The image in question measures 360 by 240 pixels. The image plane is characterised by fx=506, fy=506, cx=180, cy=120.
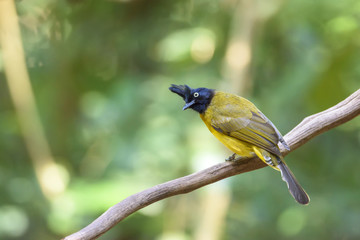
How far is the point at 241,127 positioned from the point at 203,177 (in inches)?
24.9

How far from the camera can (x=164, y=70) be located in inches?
220

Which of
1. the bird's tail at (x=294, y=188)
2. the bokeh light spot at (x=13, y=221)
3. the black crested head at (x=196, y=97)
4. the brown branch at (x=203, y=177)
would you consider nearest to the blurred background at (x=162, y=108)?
the bokeh light spot at (x=13, y=221)

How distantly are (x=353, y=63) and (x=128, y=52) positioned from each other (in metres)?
2.47

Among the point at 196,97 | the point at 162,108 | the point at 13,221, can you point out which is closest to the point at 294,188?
the point at 196,97

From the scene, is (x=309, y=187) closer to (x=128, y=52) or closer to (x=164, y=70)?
(x=164, y=70)

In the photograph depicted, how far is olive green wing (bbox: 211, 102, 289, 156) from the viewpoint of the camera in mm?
2695

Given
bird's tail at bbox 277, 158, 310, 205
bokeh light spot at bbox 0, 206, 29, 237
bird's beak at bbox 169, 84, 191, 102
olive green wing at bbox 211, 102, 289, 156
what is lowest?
bird's tail at bbox 277, 158, 310, 205

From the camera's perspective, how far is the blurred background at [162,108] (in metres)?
4.44

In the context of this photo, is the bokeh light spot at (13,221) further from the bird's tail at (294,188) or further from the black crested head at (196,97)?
the bird's tail at (294,188)

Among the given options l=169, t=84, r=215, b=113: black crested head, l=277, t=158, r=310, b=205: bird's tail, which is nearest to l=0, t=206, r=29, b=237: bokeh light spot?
l=169, t=84, r=215, b=113: black crested head

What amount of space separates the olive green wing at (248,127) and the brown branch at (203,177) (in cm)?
11

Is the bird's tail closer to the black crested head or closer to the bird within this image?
the bird

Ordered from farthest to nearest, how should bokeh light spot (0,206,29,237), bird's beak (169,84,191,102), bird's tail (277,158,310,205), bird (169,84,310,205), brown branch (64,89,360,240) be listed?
bokeh light spot (0,206,29,237)
bird's beak (169,84,191,102)
bird (169,84,310,205)
bird's tail (277,158,310,205)
brown branch (64,89,360,240)

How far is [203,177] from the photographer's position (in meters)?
2.39
